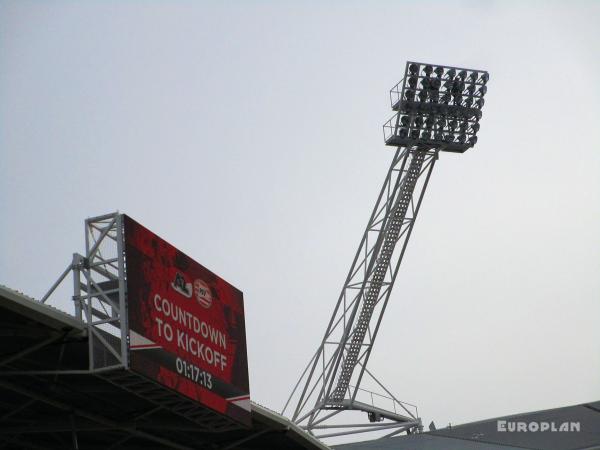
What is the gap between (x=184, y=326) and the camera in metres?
28.8

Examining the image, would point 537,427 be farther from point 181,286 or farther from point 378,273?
point 181,286

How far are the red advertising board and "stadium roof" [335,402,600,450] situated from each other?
18.7m

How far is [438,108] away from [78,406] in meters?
30.1

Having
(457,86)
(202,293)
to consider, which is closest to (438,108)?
(457,86)

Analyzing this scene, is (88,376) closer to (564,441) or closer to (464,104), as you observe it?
(564,441)

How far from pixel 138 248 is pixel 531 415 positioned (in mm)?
27325

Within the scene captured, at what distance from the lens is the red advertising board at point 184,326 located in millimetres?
26766

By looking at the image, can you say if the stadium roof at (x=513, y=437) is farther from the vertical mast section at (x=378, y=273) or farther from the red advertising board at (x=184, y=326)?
the red advertising board at (x=184, y=326)

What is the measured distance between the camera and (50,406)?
3106 centimetres

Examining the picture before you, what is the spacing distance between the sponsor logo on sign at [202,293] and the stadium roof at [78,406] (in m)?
2.46

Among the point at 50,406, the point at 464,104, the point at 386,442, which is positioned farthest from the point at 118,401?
the point at 464,104

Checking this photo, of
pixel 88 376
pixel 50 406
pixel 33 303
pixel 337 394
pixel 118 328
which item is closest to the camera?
pixel 33 303

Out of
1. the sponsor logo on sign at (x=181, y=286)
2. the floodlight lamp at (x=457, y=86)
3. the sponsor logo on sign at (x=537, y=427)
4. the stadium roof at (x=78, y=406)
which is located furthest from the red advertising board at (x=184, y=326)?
the floodlight lamp at (x=457, y=86)

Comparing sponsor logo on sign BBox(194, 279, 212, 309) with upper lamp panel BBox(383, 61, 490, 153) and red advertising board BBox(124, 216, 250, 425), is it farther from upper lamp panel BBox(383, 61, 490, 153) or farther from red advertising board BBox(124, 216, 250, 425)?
upper lamp panel BBox(383, 61, 490, 153)
